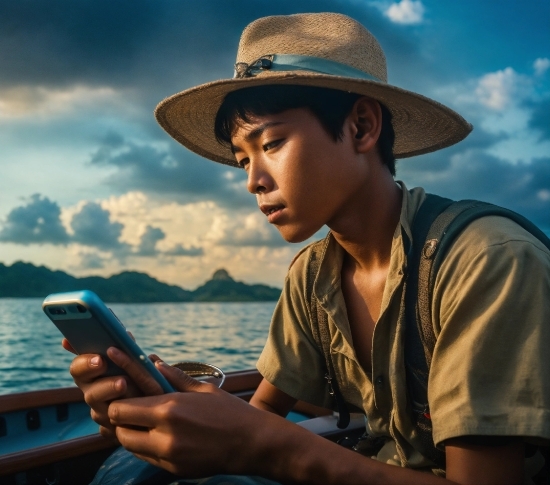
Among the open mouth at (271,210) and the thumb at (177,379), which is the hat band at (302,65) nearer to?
the open mouth at (271,210)

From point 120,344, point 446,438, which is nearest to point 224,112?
point 120,344

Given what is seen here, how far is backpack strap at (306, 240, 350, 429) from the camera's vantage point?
252 cm

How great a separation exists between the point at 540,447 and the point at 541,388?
0.97 ft

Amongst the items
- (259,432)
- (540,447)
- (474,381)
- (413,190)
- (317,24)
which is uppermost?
(317,24)

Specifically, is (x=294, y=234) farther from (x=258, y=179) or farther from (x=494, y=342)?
(x=494, y=342)

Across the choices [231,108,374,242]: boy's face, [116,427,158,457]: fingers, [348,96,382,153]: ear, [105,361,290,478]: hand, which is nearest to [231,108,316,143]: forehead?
[231,108,374,242]: boy's face

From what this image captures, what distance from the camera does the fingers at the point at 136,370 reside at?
5.73 ft


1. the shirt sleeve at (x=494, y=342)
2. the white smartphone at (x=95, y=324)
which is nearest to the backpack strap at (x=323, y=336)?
the shirt sleeve at (x=494, y=342)

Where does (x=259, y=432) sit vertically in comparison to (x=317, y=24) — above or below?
below

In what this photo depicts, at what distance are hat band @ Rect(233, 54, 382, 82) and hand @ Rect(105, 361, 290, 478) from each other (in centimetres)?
123

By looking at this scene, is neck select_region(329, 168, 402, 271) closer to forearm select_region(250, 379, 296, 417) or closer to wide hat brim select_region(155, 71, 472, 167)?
wide hat brim select_region(155, 71, 472, 167)

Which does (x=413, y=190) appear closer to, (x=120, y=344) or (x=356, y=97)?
(x=356, y=97)

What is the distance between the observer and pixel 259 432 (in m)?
1.68

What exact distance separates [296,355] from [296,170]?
36.1 inches
